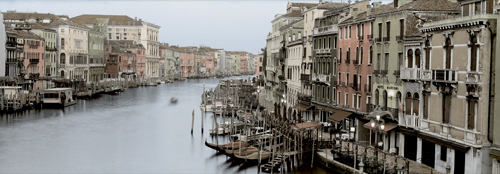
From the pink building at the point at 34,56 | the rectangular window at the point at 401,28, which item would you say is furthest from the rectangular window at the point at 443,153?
the pink building at the point at 34,56

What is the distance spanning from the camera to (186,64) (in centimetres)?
11569

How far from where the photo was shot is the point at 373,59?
20.5m

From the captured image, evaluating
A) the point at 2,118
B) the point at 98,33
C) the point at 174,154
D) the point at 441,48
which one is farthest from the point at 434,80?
the point at 98,33

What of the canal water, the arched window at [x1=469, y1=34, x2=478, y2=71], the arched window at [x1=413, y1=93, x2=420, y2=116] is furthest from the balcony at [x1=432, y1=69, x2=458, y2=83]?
the canal water

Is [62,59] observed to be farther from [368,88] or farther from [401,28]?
[401,28]

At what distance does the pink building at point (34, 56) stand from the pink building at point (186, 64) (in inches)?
2439

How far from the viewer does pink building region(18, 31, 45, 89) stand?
45.5 meters

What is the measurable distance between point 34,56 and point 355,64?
32.8 m

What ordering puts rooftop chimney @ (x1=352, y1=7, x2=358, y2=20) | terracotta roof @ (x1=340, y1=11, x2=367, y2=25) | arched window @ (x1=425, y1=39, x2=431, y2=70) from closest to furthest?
1. arched window @ (x1=425, y1=39, x2=431, y2=70)
2. terracotta roof @ (x1=340, y1=11, x2=367, y2=25)
3. rooftop chimney @ (x1=352, y1=7, x2=358, y2=20)

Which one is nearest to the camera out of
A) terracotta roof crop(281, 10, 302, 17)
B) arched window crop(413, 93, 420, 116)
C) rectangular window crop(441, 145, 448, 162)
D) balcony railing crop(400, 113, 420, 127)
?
rectangular window crop(441, 145, 448, 162)

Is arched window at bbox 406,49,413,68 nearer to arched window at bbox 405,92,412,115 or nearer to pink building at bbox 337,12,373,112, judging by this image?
arched window at bbox 405,92,412,115

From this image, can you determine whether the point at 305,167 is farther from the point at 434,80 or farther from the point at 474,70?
the point at 474,70

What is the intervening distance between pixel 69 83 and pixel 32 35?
5.42 m

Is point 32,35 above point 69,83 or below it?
above
